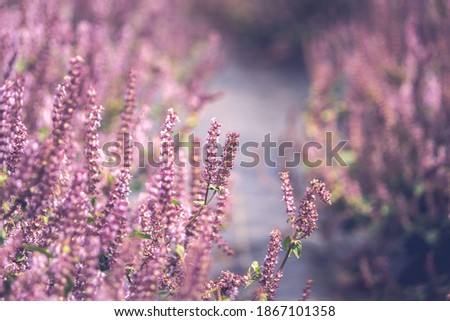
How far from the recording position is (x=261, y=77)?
6605mm

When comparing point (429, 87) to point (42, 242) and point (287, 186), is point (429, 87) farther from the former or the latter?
point (42, 242)

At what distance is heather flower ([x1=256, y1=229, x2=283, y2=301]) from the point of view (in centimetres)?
168

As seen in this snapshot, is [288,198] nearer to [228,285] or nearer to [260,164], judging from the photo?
[228,285]

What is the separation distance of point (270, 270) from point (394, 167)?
175 cm

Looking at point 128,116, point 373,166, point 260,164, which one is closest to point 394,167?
point 373,166

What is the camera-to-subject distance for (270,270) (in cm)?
171

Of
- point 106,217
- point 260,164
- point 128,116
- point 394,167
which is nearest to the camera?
point 106,217

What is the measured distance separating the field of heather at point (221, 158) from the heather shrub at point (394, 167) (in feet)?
0.04

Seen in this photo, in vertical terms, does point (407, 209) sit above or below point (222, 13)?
below

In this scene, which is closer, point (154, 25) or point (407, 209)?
point (407, 209)

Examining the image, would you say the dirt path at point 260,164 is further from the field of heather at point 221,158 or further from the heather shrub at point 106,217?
the heather shrub at point 106,217

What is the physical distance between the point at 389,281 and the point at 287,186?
52.6 inches

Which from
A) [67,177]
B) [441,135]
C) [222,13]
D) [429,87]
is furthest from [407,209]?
[222,13]

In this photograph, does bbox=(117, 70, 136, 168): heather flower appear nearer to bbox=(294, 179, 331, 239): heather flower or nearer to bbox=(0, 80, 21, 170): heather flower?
bbox=(0, 80, 21, 170): heather flower
